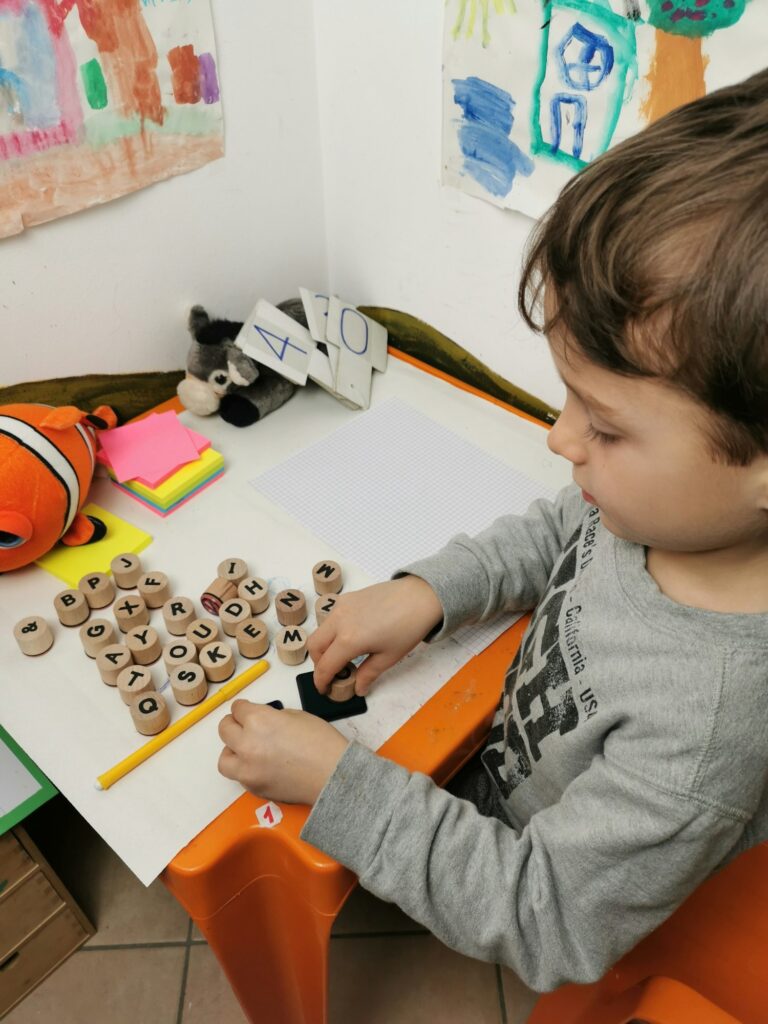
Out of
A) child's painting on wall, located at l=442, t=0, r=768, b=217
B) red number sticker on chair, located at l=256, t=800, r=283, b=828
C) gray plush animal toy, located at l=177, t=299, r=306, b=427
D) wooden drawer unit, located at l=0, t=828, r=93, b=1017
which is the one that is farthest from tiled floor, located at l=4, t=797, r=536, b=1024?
child's painting on wall, located at l=442, t=0, r=768, b=217

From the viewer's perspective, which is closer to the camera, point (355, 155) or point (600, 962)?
point (600, 962)

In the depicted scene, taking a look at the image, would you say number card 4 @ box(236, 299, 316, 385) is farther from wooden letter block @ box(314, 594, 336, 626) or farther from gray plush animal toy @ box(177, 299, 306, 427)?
wooden letter block @ box(314, 594, 336, 626)

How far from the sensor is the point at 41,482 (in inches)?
28.4

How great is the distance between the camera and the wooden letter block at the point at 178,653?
0.66m

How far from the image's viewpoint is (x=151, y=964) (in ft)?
3.30

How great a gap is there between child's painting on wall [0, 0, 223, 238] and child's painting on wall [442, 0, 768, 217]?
269 mm

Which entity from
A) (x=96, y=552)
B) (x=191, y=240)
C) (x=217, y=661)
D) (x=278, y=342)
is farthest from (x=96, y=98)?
(x=217, y=661)

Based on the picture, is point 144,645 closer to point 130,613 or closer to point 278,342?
point 130,613

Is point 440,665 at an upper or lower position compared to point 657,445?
lower

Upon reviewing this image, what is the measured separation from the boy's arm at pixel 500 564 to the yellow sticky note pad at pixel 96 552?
0.92ft

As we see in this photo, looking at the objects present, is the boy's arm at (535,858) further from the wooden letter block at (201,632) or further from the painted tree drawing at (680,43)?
the painted tree drawing at (680,43)

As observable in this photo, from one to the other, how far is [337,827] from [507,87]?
69cm

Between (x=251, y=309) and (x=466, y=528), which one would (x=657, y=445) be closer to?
(x=466, y=528)

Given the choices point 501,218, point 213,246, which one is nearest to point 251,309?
point 213,246
